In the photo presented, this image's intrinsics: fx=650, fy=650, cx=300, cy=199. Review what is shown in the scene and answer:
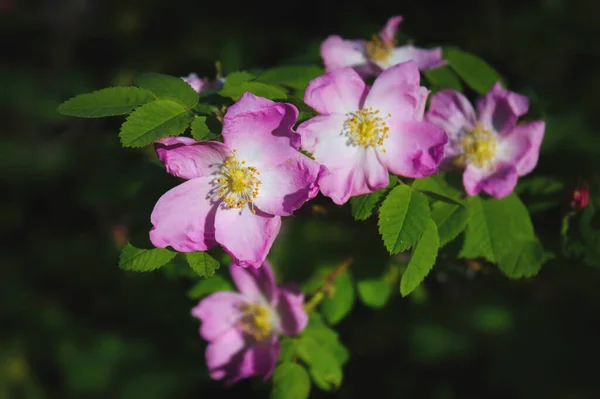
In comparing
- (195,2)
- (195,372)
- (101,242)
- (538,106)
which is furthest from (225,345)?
(195,2)

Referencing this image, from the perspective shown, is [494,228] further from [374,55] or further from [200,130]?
[200,130]

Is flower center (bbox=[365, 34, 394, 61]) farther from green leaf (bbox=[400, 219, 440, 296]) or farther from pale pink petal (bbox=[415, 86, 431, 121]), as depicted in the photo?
green leaf (bbox=[400, 219, 440, 296])

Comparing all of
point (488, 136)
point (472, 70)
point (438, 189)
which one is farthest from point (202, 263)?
point (472, 70)

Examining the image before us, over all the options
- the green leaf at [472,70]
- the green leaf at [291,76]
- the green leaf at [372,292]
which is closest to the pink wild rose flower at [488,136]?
the green leaf at [472,70]

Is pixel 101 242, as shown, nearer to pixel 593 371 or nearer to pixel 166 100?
pixel 166 100

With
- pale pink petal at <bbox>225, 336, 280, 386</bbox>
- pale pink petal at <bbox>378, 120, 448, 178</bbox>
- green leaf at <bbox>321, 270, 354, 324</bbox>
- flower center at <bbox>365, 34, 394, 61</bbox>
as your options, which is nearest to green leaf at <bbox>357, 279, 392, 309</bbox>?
green leaf at <bbox>321, 270, 354, 324</bbox>
